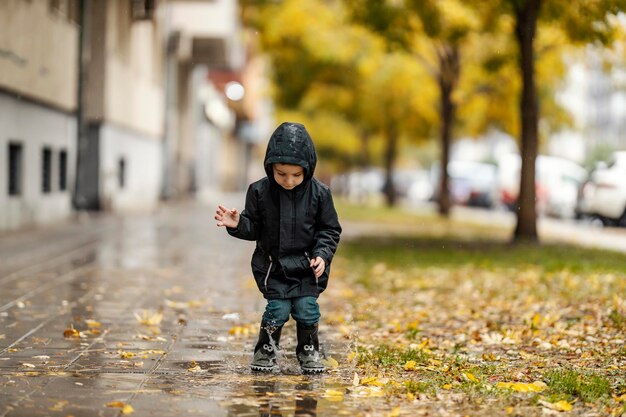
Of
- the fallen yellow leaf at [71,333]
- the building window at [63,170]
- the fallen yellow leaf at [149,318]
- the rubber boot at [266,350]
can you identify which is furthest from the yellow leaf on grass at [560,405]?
the building window at [63,170]

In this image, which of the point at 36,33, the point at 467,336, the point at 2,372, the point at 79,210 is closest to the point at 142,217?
the point at 79,210

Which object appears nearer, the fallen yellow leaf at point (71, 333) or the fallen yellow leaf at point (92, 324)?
the fallen yellow leaf at point (71, 333)

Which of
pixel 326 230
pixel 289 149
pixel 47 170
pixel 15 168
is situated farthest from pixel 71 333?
pixel 47 170

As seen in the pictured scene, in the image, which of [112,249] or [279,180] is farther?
[112,249]

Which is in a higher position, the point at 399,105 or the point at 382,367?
the point at 399,105

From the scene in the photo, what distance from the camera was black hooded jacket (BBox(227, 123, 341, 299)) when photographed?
716 centimetres

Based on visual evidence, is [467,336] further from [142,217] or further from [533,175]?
[142,217]

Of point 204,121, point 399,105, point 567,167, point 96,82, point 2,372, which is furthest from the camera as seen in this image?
point 204,121

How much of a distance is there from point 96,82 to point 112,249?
9176 millimetres

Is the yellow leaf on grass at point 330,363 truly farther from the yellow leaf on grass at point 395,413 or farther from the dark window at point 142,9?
the dark window at point 142,9

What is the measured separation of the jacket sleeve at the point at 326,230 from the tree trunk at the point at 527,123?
499 inches

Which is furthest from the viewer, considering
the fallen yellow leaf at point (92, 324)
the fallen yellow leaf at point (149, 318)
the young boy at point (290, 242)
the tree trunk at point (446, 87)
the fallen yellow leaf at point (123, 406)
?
the tree trunk at point (446, 87)

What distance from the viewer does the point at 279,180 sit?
7082 mm

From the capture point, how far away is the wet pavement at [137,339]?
6254 mm
